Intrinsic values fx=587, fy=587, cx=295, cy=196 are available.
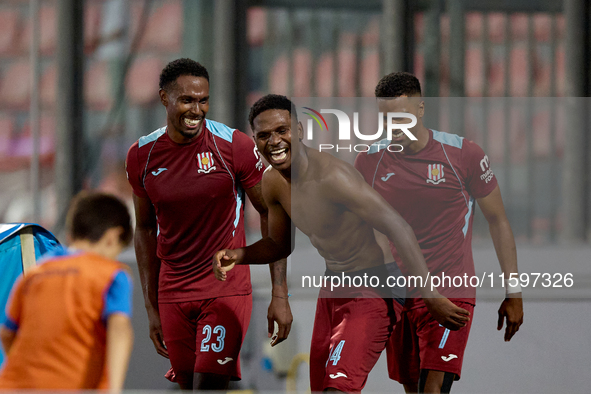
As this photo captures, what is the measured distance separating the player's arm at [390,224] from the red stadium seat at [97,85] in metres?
2.25

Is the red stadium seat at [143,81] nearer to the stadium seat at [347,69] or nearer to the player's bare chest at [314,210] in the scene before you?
the stadium seat at [347,69]

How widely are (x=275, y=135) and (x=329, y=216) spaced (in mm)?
482

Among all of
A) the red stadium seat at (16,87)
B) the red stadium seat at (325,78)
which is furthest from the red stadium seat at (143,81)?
the red stadium seat at (325,78)

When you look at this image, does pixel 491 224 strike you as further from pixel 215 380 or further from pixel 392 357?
pixel 215 380

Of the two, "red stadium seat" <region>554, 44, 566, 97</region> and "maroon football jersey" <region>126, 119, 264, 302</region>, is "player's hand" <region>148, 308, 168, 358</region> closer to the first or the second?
"maroon football jersey" <region>126, 119, 264, 302</region>

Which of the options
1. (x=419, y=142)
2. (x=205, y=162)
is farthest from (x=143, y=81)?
(x=419, y=142)

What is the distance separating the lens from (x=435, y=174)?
9.55ft

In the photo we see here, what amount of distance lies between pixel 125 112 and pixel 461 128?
2.40 m

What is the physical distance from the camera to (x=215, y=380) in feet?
9.47

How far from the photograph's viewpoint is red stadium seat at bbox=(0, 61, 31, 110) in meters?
4.31

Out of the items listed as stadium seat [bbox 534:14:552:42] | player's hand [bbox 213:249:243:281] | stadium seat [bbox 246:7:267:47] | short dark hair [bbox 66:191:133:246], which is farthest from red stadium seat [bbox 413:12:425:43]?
short dark hair [bbox 66:191:133:246]

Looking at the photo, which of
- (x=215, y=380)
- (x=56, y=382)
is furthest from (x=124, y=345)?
(x=215, y=380)

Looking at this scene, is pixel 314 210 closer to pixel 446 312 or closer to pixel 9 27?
pixel 446 312

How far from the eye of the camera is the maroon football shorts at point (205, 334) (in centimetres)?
288
